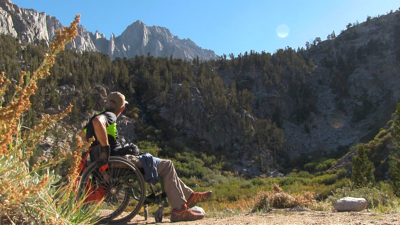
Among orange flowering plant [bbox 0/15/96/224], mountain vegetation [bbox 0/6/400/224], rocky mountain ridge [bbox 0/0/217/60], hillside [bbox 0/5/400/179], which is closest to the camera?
orange flowering plant [bbox 0/15/96/224]

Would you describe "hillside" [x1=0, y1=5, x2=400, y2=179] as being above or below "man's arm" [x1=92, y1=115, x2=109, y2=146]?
above

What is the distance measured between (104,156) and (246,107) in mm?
37235

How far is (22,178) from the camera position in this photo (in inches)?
60.3

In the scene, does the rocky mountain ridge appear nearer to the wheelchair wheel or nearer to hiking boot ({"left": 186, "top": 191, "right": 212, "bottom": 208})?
the wheelchair wheel

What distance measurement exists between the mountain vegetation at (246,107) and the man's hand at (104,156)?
12402 millimetres

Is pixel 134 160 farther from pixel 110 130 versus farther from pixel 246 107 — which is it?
pixel 246 107

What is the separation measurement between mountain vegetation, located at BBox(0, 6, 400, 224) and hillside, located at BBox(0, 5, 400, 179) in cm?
15

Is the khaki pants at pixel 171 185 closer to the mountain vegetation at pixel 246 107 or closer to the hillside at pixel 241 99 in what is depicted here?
the mountain vegetation at pixel 246 107

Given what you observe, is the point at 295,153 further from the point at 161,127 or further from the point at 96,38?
the point at 96,38

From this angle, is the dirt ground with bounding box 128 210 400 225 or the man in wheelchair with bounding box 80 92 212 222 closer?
the dirt ground with bounding box 128 210 400 225

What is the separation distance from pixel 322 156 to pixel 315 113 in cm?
1128

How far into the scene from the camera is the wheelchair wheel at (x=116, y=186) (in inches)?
105

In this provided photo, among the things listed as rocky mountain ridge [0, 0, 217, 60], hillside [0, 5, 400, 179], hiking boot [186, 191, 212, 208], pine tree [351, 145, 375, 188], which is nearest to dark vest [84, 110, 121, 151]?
hiking boot [186, 191, 212, 208]

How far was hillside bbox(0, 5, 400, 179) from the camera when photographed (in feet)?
95.8
